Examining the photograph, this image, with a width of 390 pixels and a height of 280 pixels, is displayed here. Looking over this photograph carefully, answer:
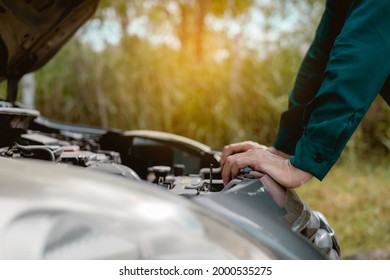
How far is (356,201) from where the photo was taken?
5355mm

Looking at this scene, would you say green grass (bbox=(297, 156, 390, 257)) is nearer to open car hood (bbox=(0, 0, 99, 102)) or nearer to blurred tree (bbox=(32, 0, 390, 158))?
blurred tree (bbox=(32, 0, 390, 158))

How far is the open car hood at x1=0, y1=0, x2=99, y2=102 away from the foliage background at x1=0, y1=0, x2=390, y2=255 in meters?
3.97

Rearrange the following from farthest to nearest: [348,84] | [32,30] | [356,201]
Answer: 1. [356,201]
2. [32,30]
3. [348,84]

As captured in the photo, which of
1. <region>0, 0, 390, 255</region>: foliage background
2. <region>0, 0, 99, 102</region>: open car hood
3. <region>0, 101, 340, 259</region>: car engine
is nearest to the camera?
<region>0, 101, 340, 259</region>: car engine

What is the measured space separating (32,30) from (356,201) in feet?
12.5

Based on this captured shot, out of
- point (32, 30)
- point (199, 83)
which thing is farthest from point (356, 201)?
point (32, 30)

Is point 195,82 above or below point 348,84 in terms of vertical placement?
below

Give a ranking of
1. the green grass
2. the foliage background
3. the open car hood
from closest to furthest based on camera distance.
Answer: the open car hood, the green grass, the foliage background

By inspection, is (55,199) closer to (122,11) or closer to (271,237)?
(271,237)

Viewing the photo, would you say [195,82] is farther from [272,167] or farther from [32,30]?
[272,167]

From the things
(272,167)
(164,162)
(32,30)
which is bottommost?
(164,162)

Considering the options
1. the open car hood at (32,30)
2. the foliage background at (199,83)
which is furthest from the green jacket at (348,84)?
the foliage background at (199,83)

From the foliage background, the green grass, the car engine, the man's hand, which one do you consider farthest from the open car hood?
the foliage background

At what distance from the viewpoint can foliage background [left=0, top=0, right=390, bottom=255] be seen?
6.75 meters
